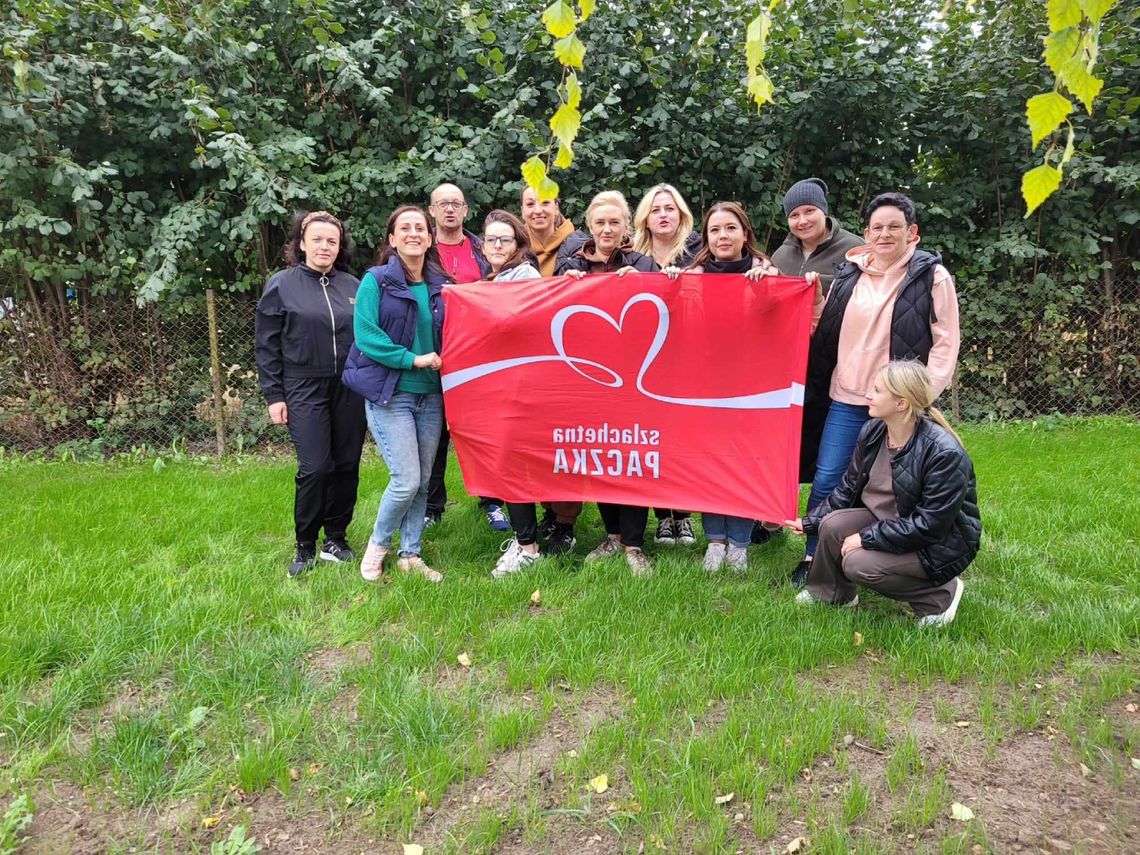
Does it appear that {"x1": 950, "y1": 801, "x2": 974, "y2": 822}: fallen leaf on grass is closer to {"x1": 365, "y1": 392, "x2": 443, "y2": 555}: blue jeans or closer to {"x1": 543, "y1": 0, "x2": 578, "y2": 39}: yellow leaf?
{"x1": 543, "y1": 0, "x2": 578, "y2": 39}: yellow leaf

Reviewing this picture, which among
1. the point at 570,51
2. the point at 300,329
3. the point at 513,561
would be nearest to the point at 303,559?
the point at 513,561

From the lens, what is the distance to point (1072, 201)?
744 centimetres

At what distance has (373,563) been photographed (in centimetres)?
388

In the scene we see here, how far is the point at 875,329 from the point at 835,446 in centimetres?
65

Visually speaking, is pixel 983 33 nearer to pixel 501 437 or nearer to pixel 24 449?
pixel 501 437

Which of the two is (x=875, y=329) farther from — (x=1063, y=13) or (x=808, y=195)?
(x=1063, y=13)

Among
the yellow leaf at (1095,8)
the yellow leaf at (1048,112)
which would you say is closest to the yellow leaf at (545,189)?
the yellow leaf at (1048,112)

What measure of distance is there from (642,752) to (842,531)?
1.53m

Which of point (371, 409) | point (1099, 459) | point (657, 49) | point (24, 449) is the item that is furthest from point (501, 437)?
point (24, 449)

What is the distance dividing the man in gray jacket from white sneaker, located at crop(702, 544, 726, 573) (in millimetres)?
1548

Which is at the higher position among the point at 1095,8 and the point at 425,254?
the point at 1095,8

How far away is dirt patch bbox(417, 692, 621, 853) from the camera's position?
2.17 meters

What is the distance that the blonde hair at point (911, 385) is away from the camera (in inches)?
119

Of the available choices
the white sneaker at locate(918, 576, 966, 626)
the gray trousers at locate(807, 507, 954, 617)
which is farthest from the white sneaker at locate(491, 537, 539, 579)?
the white sneaker at locate(918, 576, 966, 626)
